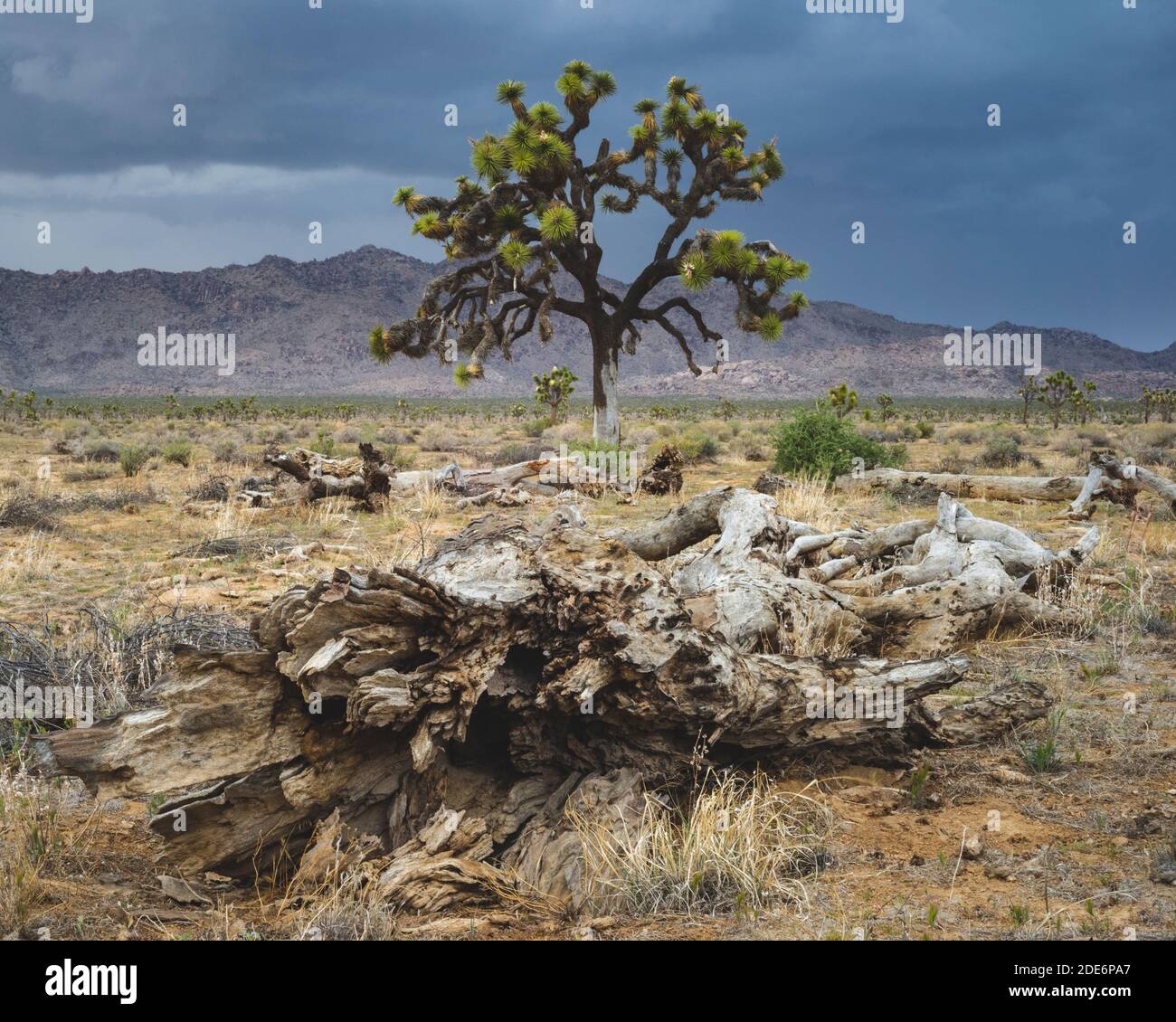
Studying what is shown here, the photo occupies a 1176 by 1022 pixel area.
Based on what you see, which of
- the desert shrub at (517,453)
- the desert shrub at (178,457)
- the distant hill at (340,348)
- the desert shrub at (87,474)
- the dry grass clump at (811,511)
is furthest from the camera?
the distant hill at (340,348)

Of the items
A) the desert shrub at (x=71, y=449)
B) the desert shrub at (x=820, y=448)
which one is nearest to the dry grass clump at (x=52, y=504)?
the desert shrub at (x=71, y=449)

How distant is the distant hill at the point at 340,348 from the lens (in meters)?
152

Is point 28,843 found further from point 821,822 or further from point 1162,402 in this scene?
Answer: point 1162,402

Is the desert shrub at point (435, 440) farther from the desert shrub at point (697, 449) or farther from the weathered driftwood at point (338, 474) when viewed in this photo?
the weathered driftwood at point (338, 474)

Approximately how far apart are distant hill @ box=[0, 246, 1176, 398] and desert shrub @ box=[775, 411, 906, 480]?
12907 cm

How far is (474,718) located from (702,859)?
4.72ft

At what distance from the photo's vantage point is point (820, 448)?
61.9ft

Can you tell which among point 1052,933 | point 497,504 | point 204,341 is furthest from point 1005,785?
point 204,341

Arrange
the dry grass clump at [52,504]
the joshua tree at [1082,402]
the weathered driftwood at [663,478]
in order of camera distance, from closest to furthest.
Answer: the dry grass clump at [52,504] < the weathered driftwood at [663,478] < the joshua tree at [1082,402]

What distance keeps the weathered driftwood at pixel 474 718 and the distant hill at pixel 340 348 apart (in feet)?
475

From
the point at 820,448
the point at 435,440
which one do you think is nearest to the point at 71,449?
the point at 435,440

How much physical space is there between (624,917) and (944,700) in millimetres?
3380

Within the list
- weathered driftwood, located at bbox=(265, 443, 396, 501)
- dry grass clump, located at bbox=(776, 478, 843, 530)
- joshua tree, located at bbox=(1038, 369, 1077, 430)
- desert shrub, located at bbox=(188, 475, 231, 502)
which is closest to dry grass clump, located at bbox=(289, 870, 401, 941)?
dry grass clump, located at bbox=(776, 478, 843, 530)
